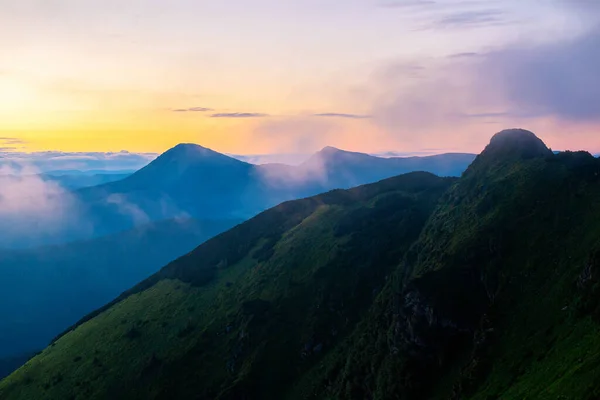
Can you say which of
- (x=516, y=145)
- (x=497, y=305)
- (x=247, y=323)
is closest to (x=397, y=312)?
(x=497, y=305)

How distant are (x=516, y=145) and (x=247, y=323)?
9684 centimetres

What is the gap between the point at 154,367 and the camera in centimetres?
14762

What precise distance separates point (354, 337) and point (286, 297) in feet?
124

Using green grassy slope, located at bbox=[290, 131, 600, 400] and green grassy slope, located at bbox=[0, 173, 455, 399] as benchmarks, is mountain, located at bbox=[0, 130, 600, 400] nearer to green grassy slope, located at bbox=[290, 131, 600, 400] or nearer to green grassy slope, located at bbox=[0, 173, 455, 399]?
green grassy slope, located at bbox=[290, 131, 600, 400]

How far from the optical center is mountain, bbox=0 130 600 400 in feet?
239

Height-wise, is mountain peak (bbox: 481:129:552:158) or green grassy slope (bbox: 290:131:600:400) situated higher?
mountain peak (bbox: 481:129:552:158)

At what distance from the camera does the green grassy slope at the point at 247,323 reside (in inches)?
5246

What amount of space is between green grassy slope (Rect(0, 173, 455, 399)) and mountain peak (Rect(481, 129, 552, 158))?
1315 inches

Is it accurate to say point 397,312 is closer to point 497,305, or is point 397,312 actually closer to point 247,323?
point 497,305

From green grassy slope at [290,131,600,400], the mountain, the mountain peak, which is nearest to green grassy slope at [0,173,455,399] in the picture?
the mountain

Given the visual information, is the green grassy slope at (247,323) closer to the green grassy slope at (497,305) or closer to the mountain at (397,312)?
the mountain at (397,312)

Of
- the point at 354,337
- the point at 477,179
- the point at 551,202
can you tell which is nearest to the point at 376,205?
the point at 477,179

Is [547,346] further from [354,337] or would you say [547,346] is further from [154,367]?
[154,367]

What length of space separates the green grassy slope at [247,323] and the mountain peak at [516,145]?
33388mm
